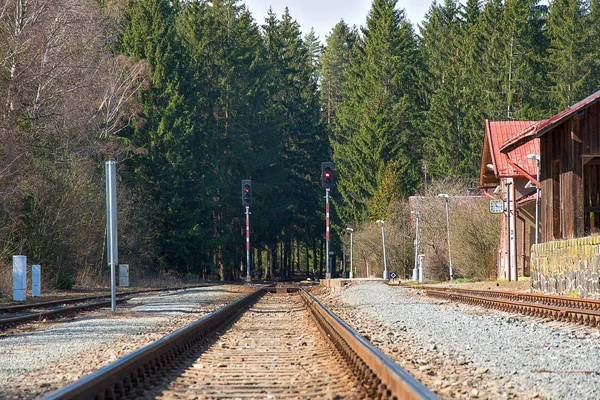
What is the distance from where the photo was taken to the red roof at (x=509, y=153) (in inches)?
1535

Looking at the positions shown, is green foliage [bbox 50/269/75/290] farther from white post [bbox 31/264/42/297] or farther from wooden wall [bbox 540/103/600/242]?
wooden wall [bbox 540/103/600/242]

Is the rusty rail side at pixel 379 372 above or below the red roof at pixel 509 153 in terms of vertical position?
below

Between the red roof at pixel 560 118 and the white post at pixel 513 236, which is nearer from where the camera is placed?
the red roof at pixel 560 118

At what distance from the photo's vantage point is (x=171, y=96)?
5825 centimetres

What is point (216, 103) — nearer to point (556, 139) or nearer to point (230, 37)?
point (230, 37)

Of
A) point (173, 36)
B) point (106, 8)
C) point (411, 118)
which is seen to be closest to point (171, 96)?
point (173, 36)

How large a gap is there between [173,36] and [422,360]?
5238 cm

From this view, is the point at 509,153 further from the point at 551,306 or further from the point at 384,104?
the point at 384,104

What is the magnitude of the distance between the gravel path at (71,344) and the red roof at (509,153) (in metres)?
24.4

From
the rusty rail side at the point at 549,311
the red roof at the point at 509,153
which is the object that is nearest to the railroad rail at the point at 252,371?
the rusty rail side at the point at 549,311

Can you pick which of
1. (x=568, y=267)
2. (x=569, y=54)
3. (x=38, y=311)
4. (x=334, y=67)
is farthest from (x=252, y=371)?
(x=334, y=67)

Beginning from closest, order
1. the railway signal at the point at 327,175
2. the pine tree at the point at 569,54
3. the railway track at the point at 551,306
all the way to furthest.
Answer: the railway track at the point at 551,306 < the railway signal at the point at 327,175 < the pine tree at the point at 569,54

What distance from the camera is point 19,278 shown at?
21859 millimetres

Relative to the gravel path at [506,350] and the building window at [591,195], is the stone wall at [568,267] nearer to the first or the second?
the building window at [591,195]
